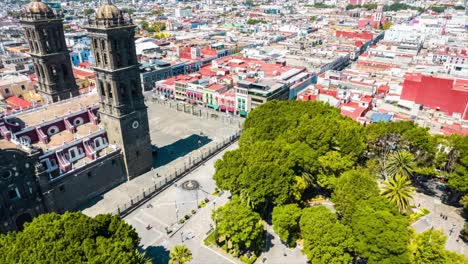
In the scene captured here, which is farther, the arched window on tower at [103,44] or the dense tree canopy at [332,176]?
the arched window on tower at [103,44]

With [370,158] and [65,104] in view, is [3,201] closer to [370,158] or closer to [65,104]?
[65,104]

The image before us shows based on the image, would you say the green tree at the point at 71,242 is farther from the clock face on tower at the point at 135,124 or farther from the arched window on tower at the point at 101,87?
the arched window on tower at the point at 101,87

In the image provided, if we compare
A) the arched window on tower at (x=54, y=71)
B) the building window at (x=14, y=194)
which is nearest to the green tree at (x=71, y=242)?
the building window at (x=14, y=194)

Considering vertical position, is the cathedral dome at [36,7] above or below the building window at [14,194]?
above

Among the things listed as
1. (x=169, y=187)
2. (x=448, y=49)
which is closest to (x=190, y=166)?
(x=169, y=187)

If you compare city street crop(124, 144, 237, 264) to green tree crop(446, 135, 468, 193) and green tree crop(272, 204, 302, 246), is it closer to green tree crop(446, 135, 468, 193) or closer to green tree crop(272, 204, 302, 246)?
green tree crop(272, 204, 302, 246)

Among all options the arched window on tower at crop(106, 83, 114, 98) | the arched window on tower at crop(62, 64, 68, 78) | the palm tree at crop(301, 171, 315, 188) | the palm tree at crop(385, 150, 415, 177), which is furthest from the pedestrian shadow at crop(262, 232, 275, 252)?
the arched window on tower at crop(62, 64, 68, 78)

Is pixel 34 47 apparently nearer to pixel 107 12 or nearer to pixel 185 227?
pixel 107 12

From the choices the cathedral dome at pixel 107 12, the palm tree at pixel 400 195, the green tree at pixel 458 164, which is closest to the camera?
the palm tree at pixel 400 195
